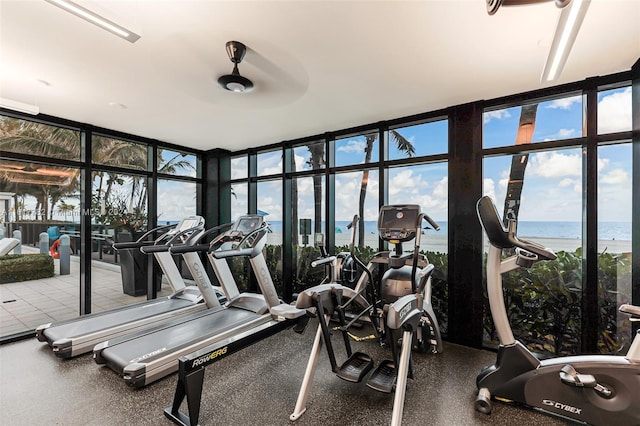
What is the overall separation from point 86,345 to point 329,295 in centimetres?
290

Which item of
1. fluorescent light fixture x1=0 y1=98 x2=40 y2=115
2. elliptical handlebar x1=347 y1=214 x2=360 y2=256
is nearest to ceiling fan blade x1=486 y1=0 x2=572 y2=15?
elliptical handlebar x1=347 y1=214 x2=360 y2=256

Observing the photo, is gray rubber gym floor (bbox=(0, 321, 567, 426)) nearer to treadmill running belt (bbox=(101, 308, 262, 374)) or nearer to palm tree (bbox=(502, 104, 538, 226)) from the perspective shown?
treadmill running belt (bbox=(101, 308, 262, 374))

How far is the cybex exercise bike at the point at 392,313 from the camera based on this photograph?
2.08 metres

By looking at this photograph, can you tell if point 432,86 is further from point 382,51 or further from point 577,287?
point 577,287

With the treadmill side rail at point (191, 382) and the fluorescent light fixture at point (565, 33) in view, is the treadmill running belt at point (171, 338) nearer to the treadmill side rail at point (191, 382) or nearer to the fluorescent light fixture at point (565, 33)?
the treadmill side rail at point (191, 382)

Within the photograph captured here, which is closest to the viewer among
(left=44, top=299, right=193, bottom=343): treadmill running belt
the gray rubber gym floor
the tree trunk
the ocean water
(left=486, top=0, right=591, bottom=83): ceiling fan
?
(left=486, top=0, right=591, bottom=83): ceiling fan

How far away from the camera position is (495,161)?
3.55 m

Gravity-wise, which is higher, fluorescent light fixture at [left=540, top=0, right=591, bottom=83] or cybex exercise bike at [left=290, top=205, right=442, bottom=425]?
fluorescent light fixture at [left=540, top=0, right=591, bottom=83]

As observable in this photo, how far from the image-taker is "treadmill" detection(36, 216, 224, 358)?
3246mm

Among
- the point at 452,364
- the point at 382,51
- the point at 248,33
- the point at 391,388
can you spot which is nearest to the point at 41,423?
the point at 391,388

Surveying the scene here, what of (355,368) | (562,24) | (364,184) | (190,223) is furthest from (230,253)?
(562,24)

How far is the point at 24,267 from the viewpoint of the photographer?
402 centimetres

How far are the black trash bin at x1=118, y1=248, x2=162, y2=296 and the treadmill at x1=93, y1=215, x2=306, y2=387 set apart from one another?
5.56ft

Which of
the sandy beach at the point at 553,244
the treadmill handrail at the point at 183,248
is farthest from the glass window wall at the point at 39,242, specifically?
the sandy beach at the point at 553,244
